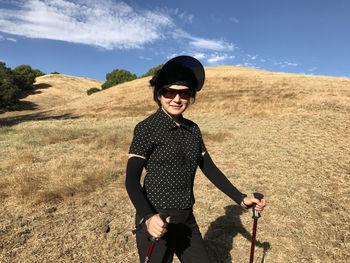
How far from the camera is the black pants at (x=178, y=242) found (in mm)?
1815

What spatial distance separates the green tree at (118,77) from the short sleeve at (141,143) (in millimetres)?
63403

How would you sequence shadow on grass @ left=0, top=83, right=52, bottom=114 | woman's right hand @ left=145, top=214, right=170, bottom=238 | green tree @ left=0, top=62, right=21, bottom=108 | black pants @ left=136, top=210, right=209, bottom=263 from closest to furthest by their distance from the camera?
woman's right hand @ left=145, top=214, right=170, bottom=238 < black pants @ left=136, top=210, right=209, bottom=263 < green tree @ left=0, top=62, right=21, bottom=108 < shadow on grass @ left=0, top=83, right=52, bottom=114

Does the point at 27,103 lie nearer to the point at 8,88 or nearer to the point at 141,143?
the point at 8,88

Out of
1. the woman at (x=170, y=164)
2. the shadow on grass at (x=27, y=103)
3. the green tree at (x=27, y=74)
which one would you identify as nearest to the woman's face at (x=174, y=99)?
the woman at (x=170, y=164)

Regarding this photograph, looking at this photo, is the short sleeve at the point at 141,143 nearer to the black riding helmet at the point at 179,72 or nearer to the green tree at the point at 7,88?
the black riding helmet at the point at 179,72

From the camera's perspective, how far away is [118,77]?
6250cm

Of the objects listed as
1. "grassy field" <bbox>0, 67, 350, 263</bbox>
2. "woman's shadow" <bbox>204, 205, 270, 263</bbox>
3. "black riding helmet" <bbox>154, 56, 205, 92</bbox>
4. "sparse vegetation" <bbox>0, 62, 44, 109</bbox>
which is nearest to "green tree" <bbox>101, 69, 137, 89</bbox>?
"sparse vegetation" <bbox>0, 62, 44, 109</bbox>

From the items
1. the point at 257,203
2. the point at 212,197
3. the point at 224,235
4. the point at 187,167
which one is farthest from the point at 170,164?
the point at 212,197

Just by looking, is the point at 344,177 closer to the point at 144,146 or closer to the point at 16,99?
the point at 144,146

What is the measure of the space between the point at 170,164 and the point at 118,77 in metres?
65.1

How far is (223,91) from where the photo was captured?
29.0 meters

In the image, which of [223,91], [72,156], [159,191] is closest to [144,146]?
[159,191]

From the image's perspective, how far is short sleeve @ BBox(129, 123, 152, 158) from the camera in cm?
169

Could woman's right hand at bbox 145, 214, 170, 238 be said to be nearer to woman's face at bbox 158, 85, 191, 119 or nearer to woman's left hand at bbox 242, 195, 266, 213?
woman's face at bbox 158, 85, 191, 119
